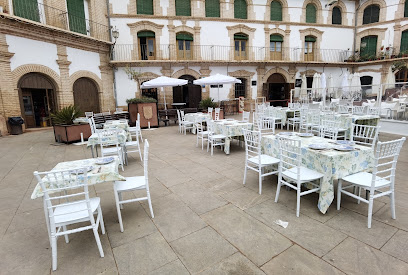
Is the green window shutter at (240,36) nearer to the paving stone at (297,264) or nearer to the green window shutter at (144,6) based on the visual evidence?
the green window shutter at (144,6)

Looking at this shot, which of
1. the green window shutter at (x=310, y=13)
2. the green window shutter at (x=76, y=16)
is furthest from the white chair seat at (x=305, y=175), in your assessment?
the green window shutter at (x=310, y=13)

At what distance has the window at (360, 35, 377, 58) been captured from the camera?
661 inches

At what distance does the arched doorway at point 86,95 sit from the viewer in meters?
11.7

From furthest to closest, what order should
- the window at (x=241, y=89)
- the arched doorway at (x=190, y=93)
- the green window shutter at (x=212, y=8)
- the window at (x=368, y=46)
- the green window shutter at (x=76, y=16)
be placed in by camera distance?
the window at (x=368, y=46) → the window at (x=241, y=89) → the arched doorway at (x=190, y=93) → the green window shutter at (x=212, y=8) → the green window shutter at (x=76, y=16)

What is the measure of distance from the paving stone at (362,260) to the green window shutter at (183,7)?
14.7m

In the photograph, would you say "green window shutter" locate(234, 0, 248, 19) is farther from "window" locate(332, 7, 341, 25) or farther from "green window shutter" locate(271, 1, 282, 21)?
"window" locate(332, 7, 341, 25)

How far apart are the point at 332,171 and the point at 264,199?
3.08 ft

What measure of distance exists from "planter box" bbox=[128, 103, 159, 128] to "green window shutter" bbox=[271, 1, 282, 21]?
10840mm

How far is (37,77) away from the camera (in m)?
10.1

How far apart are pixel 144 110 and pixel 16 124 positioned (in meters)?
4.87

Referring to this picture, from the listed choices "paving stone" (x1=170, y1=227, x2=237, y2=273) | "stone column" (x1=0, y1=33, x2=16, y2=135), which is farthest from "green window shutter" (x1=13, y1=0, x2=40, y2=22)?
"paving stone" (x1=170, y1=227, x2=237, y2=273)

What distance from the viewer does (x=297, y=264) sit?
2.04 m

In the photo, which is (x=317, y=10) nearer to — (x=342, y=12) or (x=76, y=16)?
(x=342, y=12)

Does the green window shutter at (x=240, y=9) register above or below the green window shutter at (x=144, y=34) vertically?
above
